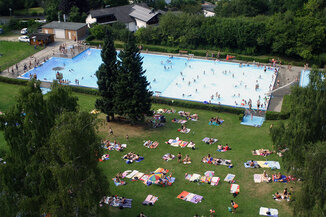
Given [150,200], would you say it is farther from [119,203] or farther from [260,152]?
[260,152]

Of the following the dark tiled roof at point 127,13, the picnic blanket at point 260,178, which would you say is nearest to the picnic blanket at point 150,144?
the picnic blanket at point 260,178

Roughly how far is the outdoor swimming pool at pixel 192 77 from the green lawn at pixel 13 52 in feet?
14.9

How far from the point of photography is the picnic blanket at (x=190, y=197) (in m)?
30.8

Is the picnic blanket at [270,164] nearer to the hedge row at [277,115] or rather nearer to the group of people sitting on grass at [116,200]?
the hedge row at [277,115]

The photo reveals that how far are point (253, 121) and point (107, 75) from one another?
17.8 meters

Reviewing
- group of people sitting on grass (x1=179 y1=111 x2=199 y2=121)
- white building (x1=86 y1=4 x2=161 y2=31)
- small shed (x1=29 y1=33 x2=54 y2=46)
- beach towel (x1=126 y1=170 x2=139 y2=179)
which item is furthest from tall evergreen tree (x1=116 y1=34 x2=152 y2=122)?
white building (x1=86 y1=4 x2=161 y2=31)

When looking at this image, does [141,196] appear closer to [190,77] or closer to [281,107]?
[281,107]

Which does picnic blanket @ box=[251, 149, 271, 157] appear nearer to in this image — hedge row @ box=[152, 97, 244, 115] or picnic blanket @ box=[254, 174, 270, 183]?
picnic blanket @ box=[254, 174, 270, 183]

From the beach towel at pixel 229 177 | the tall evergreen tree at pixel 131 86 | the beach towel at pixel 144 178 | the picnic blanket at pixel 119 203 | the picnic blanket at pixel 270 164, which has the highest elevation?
the tall evergreen tree at pixel 131 86

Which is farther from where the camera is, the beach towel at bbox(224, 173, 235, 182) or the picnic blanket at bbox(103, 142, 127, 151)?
the picnic blanket at bbox(103, 142, 127, 151)

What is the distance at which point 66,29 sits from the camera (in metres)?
72.8

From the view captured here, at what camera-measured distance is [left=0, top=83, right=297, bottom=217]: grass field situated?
3002 cm

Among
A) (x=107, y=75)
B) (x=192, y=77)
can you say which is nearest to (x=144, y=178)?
(x=107, y=75)

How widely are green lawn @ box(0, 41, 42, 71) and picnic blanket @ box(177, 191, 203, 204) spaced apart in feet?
135
